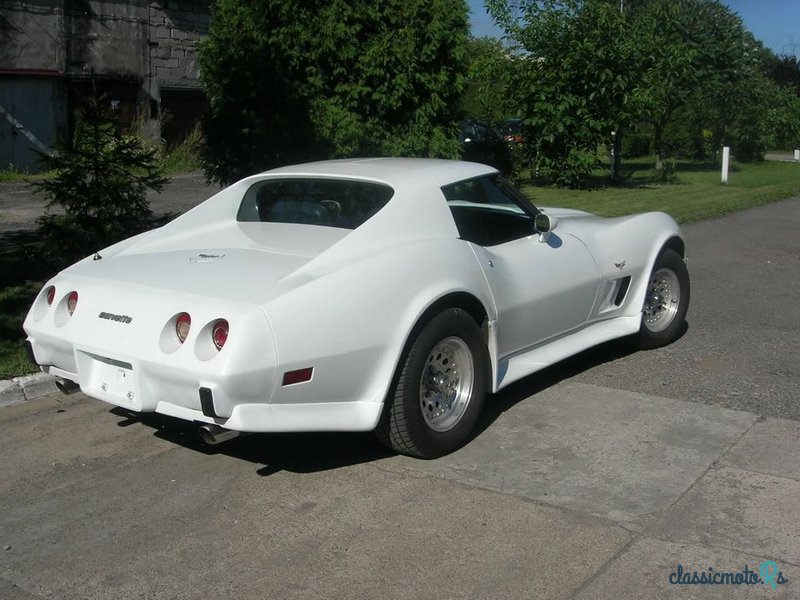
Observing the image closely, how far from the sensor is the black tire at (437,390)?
16.1 feet

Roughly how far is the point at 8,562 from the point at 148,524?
61 centimetres

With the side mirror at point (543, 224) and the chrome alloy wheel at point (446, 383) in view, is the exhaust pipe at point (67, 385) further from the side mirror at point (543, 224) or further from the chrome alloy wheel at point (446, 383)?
the side mirror at point (543, 224)

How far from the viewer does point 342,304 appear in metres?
4.64

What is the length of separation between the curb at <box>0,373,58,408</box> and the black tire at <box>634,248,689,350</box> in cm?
405

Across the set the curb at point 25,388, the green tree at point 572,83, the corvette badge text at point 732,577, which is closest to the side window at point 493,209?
the corvette badge text at point 732,577

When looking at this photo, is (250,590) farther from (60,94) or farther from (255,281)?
(60,94)

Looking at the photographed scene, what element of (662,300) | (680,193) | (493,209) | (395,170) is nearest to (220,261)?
(395,170)

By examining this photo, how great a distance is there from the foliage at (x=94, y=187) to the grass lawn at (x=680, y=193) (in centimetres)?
807

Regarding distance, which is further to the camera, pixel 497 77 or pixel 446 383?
pixel 497 77

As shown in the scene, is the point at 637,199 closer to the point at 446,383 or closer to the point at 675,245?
the point at 675,245

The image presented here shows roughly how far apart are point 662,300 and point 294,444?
3.22 meters

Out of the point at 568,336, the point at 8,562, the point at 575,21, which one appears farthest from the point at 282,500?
the point at 575,21

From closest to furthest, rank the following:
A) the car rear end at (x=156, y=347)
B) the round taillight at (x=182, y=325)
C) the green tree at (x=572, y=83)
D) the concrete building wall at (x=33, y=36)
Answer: the car rear end at (x=156, y=347)
the round taillight at (x=182, y=325)
the green tree at (x=572, y=83)
the concrete building wall at (x=33, y=36)

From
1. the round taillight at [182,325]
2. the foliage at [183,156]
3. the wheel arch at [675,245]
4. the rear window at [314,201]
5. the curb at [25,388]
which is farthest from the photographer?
the foliage at [183,156]
